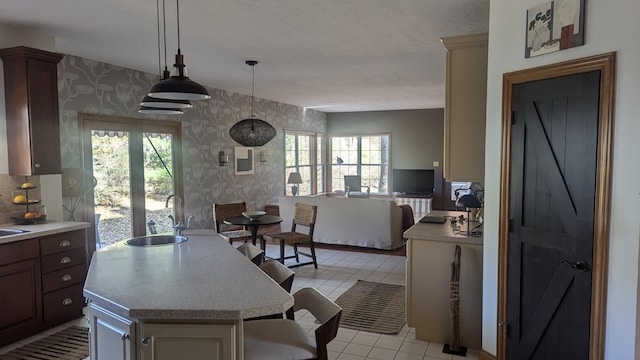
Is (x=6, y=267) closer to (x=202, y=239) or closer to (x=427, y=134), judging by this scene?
(x=202, y=239)

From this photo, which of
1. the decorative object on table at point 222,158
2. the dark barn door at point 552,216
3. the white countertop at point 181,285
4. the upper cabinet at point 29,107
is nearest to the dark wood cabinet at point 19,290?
the upper cabinet at point 29,107

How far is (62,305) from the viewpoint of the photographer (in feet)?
12.4

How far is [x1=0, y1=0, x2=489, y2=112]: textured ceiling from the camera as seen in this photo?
3240mm

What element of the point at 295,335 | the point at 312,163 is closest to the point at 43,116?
the point at 295,335

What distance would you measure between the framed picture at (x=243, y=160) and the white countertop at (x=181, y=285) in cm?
507

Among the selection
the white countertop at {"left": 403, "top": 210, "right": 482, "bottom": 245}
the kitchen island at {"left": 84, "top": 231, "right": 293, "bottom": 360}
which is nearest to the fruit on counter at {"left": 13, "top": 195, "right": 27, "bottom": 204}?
the kitchen island at {"left": 84, "top": 231, "right": 293, "bottom": 360}

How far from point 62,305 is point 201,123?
366 cm

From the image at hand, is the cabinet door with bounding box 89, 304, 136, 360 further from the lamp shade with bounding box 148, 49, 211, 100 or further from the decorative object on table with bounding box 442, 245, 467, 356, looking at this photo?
the decorative object on table with bounding box 442, 245, 467, 356

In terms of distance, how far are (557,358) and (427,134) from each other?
846 cm

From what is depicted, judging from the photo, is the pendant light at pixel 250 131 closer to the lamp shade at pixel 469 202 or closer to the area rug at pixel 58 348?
the area rug at pixel 58 348

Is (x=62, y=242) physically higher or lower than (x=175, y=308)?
lower

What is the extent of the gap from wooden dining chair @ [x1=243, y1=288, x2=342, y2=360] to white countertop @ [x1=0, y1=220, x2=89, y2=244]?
224 centimetres

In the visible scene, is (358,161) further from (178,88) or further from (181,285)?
(181,285)

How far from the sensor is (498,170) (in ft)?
9.40
